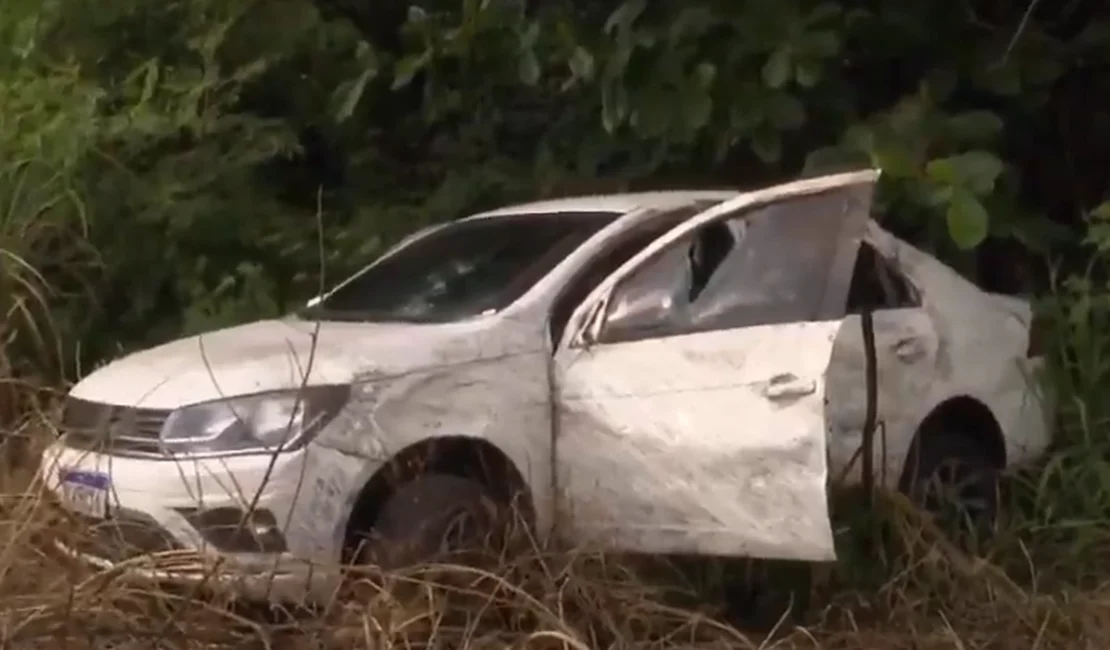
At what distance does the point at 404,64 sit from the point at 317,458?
3546 mm

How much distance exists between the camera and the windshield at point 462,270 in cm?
495

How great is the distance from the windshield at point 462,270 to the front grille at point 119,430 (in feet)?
2.62

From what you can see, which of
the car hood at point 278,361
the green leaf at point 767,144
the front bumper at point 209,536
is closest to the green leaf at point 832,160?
the green leaf at point 767,144

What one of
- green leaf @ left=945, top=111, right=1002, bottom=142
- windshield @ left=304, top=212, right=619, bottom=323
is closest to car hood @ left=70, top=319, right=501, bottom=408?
windshield @ left=304, top=212, right=619, bottom=323

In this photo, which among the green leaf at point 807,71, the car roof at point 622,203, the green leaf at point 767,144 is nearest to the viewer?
the car roof at point 622,203

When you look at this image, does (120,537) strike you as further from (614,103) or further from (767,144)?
(767,144)

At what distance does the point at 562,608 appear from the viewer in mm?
4332

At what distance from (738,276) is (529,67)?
207cm

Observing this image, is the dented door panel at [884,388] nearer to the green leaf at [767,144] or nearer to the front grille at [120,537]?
the green leaf at [767,144]

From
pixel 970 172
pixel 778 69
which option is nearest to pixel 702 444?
pixel 970 172

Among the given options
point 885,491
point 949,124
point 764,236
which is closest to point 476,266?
point 764,236

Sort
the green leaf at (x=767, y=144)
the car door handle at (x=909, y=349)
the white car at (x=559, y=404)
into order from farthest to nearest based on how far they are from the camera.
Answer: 1. the green leaf at (x=767, y=144)
2. the car door handle at (x=909, y=349)
3. the white car at (x=559, y=404)

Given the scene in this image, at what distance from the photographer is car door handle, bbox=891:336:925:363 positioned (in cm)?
516

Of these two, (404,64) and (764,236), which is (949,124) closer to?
Answer: (764,236)
